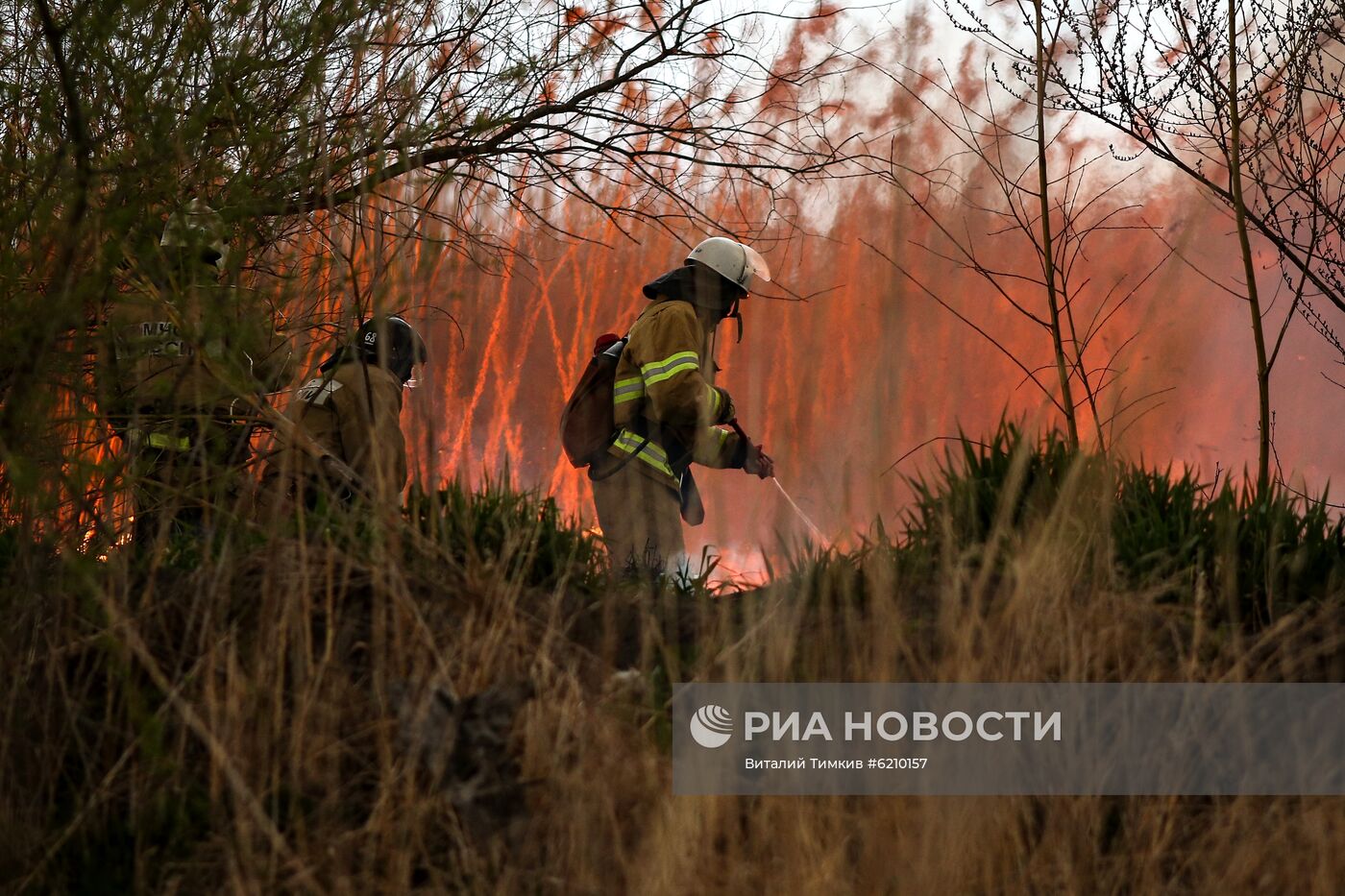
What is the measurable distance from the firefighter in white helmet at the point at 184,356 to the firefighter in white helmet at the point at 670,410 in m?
1.67

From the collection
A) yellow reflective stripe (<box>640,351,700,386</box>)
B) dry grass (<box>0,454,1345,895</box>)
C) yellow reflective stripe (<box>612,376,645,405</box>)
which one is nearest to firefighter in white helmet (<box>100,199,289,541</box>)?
dry grass (<box>0,454,1345,895</box>)

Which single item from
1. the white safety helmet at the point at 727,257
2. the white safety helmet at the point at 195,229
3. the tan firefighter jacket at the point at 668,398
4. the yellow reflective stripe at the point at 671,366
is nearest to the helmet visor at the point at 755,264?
the white safety helmet at the point at 727,257

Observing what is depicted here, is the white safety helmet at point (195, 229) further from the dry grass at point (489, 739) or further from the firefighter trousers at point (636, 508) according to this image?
the firefighter trousers at point (636, 508)

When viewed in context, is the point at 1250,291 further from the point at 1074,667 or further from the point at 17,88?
the point at 17,88

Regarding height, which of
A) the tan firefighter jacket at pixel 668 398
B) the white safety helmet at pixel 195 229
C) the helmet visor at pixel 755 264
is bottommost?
the white safety helmet at pixel 195 229

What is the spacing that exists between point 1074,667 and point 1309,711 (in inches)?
26.4

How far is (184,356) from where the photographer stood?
3691 millimetres

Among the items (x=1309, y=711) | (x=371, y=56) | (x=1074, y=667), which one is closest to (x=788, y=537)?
(x=1074, y=667)

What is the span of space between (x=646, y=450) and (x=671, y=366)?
1.39 feet

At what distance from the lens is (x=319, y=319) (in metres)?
4.94

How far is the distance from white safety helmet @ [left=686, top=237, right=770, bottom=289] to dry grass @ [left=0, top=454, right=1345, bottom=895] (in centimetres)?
216

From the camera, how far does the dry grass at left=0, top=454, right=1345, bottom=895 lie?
9.36ft
